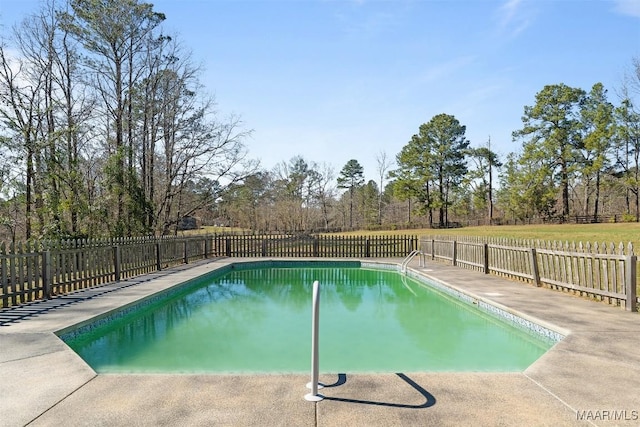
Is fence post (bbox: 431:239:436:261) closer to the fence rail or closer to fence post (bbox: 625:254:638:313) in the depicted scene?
the fence rail

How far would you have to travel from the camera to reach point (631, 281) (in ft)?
19.7

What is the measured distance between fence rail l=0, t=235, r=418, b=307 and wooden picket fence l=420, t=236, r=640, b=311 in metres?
6.26

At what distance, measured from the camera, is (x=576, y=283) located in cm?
732

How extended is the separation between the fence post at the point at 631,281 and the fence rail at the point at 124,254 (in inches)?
380

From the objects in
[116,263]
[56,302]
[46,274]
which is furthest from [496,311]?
[116,263]

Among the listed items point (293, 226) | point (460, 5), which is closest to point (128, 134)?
point (460, 5)

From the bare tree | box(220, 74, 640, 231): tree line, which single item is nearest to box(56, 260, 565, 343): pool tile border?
box(220, 74, 640, 231): tree line

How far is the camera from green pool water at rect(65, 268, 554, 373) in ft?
16.7

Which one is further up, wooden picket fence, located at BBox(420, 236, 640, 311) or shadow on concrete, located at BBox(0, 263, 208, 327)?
wooden picket fence, located at BBox(420, 236, 640, 311)

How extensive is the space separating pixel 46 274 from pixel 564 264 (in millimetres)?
9681

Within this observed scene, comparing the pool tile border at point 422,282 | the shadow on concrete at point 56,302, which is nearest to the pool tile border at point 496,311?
the pool tile border at point 422,282

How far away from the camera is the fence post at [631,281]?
19.5 ft

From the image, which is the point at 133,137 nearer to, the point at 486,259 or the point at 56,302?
the point at 56,302

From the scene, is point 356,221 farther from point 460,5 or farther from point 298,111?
point 460,5
